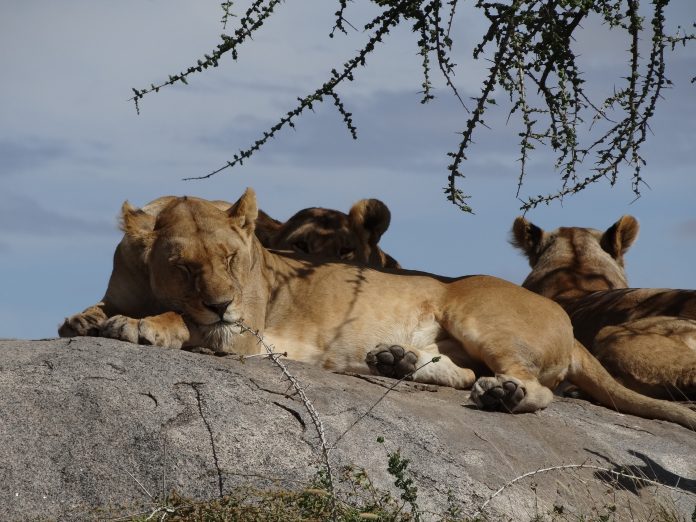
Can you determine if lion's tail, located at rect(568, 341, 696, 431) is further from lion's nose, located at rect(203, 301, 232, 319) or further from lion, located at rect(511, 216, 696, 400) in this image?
lion's nose, located at rect(203, 301, 232, 319)

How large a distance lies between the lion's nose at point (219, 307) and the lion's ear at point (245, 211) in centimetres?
62

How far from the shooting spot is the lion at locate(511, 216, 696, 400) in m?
8.06

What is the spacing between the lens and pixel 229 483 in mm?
4824

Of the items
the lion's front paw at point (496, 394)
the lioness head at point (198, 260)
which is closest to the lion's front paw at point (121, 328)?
the lioness head at point (198, 260)

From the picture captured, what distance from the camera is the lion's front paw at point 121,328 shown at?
6.04 meters

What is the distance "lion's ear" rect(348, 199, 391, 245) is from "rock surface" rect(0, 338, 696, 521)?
117 inches

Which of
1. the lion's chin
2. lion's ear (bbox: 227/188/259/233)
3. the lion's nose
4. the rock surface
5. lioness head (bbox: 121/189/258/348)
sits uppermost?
lion's ear (bbox: 227/188/259/233)

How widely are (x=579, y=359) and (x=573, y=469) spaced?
5.87ft

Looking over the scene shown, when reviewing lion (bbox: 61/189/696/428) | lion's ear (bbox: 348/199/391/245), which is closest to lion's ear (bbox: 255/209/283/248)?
lion's ear (bbox: 348/199/391/245)

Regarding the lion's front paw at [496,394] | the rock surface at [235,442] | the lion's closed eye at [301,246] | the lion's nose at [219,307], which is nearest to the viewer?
the rock surface at [235,442]

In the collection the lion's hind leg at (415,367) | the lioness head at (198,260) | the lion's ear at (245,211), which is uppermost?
the lion's ear at (245,211)

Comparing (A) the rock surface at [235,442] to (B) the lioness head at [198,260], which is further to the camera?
(B) the lioness head at [198,260]

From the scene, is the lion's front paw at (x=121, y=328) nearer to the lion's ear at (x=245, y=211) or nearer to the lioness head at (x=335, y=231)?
the lion's ear at (x=245, y=211)

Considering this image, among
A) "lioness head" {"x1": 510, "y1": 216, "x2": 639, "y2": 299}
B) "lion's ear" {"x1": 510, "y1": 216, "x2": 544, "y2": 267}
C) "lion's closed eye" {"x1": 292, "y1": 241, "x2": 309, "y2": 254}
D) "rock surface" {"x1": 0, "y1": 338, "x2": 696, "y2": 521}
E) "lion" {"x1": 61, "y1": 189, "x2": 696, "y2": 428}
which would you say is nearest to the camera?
"rock surface" {"x1": 0, "y1": 338, "x2": 696, "y2": 521}
